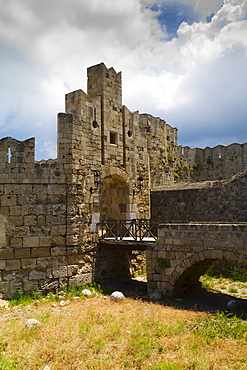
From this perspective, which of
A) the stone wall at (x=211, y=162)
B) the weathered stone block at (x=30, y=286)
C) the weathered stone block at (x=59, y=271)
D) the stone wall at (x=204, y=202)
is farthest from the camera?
the stone wall at (x=211, y=162)


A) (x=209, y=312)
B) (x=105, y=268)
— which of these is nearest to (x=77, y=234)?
(x=105, y=268)

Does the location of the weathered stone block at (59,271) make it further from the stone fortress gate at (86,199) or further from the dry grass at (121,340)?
the dry grass at (121,340)

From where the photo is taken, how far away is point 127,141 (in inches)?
580

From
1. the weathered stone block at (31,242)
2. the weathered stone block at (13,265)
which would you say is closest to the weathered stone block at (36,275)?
the weathered stone block at (13,265)

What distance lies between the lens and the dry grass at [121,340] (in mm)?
6266

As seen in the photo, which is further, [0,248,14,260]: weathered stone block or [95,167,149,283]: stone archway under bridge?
[95,167,149,283]: stone archway under bridge

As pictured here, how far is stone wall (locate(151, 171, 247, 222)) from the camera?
1409 centimetres

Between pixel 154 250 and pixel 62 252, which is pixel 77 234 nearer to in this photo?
pixel 62 252

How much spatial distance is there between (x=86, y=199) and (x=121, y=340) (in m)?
6.14

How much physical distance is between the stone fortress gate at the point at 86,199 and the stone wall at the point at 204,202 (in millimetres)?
47

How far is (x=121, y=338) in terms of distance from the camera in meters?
7.51

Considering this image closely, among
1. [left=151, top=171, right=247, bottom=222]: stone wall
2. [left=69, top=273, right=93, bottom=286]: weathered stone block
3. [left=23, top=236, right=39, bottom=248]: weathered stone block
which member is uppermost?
[left=151, top=171, right=247, bottom=222]: stone wall

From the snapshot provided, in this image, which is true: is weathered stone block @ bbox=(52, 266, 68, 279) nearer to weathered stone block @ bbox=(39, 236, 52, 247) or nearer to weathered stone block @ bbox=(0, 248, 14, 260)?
weathered stone block @ bbox=(39, 236, 52, 247)

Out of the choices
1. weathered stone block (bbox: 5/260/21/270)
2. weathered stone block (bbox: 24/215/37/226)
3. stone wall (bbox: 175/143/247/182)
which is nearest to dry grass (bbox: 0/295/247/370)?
weathered stone block (bbox: 5/260/21/270)
